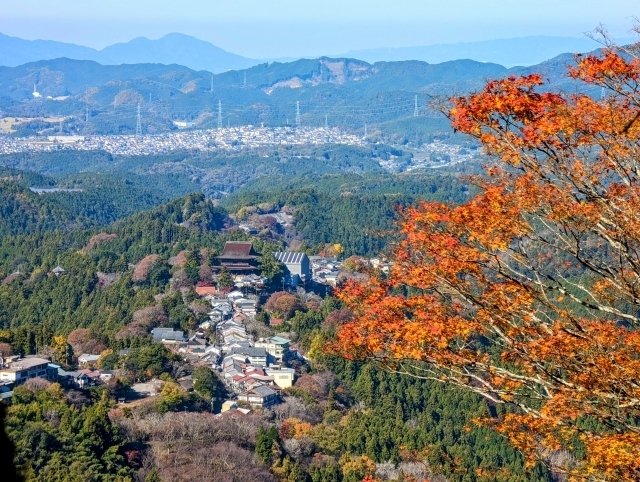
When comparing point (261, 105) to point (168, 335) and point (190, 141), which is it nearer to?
point (190, 141)

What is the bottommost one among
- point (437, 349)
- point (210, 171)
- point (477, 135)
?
point (210, 171)

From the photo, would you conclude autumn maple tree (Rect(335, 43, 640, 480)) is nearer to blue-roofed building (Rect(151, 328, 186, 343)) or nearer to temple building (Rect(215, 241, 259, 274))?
blue-roofed building (Rect(151, 328, 186, 343))

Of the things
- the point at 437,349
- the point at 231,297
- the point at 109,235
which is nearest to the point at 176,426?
the point at 437,349

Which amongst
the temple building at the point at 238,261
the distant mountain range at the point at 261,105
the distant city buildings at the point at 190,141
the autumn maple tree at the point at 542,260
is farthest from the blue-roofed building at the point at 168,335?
the distant mountain range at the point at 261,105

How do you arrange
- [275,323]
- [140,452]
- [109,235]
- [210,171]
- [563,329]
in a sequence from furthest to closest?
[210,171] < [109,235] < [275,323] < [140,452] < [563,329]

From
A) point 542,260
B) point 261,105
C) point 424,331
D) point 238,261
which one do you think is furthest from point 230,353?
point 261,105

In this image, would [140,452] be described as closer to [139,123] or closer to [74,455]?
[74,455]

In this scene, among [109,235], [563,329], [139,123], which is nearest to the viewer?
[563,329]

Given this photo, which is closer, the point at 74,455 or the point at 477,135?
the point at 477,135
